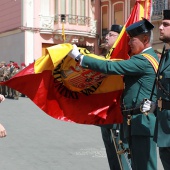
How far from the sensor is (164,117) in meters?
4.21

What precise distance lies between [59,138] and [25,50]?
2223cm

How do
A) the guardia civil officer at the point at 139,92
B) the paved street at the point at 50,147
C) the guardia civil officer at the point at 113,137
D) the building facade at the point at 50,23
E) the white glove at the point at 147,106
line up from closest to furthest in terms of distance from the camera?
the white glove at the point at 147,106 → the guardia civil officer at the point at 139,92 → the guardia civil officer at the point at 113,137 → the paved street at the point at 50,147 → the building facade at the point at 50,23

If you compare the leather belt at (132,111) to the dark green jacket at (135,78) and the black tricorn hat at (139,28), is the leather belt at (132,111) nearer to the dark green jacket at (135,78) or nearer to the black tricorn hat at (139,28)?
the dark green jacket at (135,78)

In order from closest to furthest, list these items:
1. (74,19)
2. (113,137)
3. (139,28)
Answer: (139,28) < (113,137) < (74,19)

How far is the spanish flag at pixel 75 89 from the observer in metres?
5.30

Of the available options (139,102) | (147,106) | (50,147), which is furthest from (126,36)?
(50,147)

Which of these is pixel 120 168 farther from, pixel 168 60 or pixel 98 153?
pixel 98 153

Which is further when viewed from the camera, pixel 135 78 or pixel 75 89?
pixel 75 89

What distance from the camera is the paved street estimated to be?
7.33 m

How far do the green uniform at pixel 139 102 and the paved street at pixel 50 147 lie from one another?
99.2 inches

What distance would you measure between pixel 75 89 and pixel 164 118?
4.86 feet

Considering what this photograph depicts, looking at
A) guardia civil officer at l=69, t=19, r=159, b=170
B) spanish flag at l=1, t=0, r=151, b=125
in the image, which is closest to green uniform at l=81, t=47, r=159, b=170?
guardia civil officer at l=69, t=19, r=159, b=170

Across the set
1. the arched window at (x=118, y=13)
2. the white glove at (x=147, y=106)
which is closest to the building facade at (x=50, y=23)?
the arched window at (x=118, y=13)

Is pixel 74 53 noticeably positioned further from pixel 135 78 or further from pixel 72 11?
pixel 72 11
